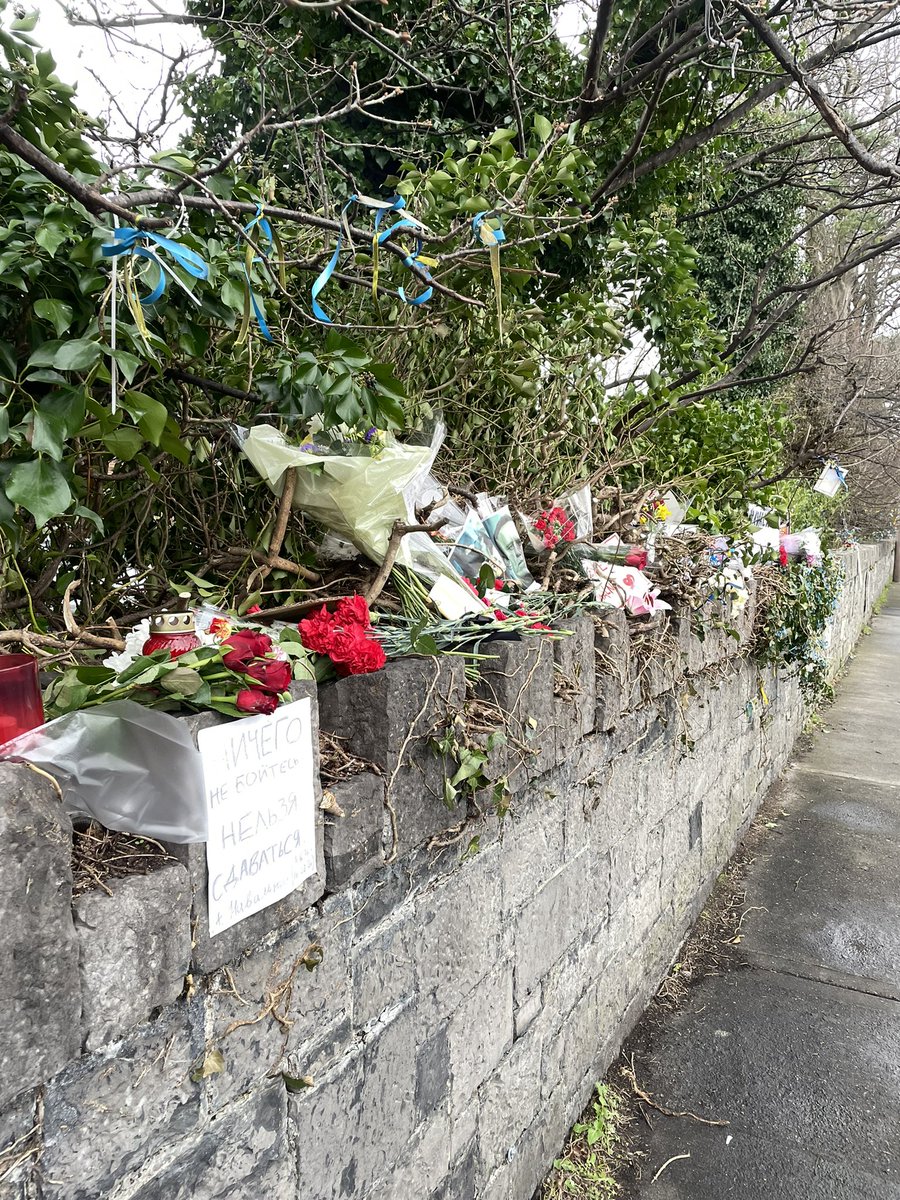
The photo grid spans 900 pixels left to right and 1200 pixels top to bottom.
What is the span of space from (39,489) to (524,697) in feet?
4.00

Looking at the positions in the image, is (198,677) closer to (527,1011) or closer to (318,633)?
(318,633)

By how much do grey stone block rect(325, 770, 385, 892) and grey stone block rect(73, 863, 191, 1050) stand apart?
0.34 m

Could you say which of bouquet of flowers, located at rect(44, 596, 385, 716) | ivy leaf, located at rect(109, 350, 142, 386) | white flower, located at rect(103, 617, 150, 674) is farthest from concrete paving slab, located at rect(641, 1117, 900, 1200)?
ivy leaf, located at rect(109, 350, 142, 386)

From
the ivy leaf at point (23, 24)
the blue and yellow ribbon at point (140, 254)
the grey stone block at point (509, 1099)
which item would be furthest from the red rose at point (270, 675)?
the grey stone block at point (509, 1099)

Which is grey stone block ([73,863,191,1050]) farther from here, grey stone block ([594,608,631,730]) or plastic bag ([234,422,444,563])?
grey stone block ([594,608,631,730])

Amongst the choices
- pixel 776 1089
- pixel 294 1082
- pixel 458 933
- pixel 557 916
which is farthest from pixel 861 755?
pixel 294 1082

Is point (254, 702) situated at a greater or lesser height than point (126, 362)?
lesser

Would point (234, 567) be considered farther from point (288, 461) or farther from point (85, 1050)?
point (85, 1050)

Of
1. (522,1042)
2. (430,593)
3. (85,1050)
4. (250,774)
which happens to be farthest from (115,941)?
(522,1042)

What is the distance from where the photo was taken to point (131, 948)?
103 cm

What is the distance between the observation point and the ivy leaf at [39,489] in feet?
3.66

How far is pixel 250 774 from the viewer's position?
48.2 inches

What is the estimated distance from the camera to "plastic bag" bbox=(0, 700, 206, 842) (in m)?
1.08

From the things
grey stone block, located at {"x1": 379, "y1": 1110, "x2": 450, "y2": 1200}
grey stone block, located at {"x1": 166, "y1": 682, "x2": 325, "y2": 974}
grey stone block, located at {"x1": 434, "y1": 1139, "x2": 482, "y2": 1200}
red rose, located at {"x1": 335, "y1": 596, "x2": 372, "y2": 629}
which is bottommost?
grey stone block, located at {"x1": 434, "y1": 1139, "x2": 482, "y2": 1200}
